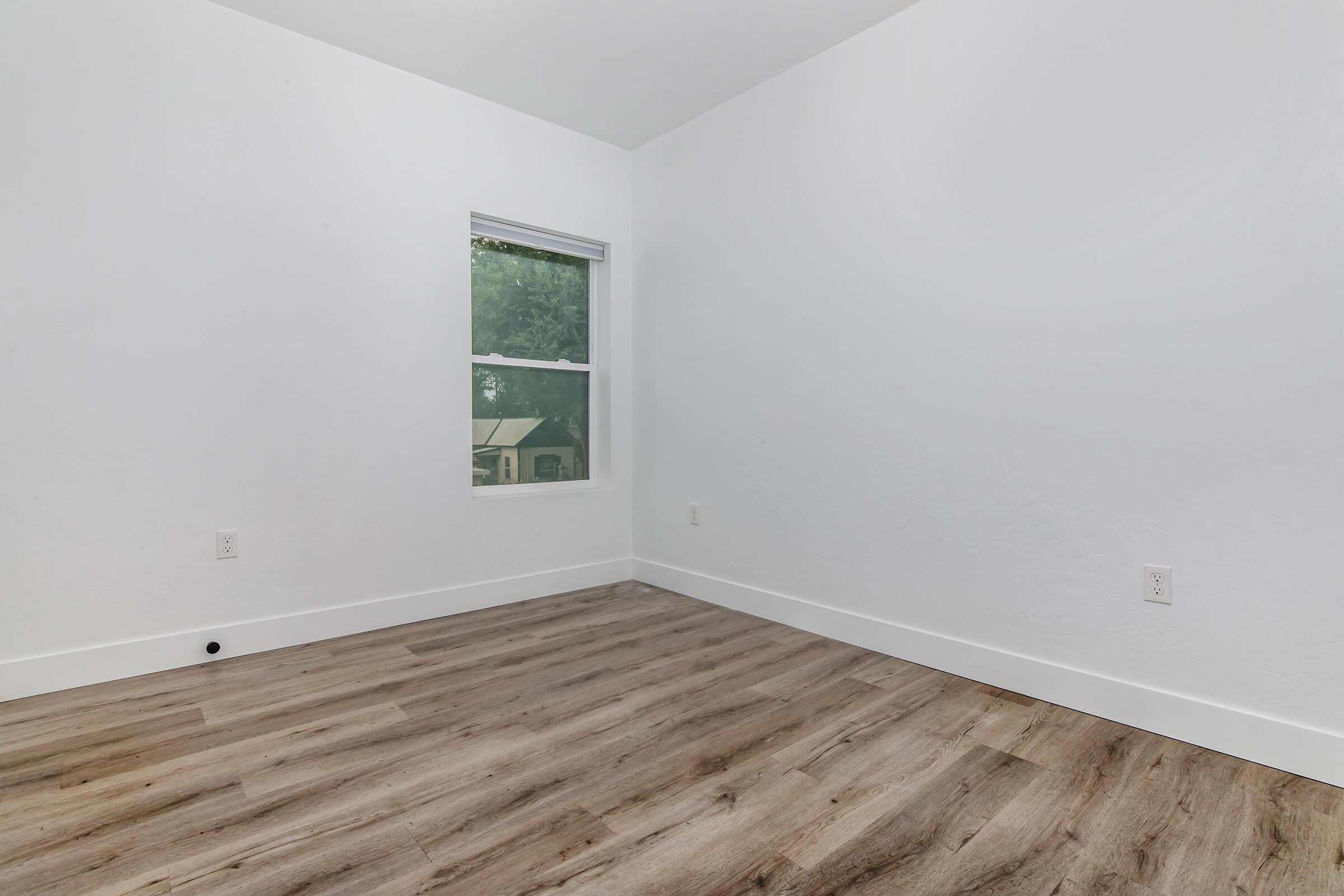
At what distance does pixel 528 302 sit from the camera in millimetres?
3863

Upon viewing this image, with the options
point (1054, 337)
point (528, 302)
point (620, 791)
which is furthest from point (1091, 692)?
point (528, 302)

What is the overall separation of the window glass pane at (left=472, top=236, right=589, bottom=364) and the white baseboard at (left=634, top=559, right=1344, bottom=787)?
6.03 ft

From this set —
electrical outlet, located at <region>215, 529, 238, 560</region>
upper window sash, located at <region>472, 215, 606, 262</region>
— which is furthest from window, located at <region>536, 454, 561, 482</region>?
electrical outlet, located at <region>215, 529, 238, 560</region>

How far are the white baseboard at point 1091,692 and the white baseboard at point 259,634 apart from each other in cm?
126

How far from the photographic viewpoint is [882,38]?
2.85 metres

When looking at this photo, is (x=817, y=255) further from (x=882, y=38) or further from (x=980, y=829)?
(x=980, y=829)

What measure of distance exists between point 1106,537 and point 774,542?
1.46 m

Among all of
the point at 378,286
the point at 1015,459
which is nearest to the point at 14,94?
the point at 378,286

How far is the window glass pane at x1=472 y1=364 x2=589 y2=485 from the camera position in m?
3.68

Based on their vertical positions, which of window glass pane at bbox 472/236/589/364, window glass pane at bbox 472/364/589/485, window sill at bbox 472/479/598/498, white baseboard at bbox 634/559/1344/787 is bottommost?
white baseboard at bbox 634/559/1344/787

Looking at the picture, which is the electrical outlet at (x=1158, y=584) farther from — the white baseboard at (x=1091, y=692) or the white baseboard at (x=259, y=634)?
the white baseboard at (x=259, y=634)

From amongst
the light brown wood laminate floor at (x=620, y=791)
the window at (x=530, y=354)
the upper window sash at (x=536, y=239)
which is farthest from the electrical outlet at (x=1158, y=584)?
the upper window sash at (x=536, y=239)

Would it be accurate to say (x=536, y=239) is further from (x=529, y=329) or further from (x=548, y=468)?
(x=548, y=468)

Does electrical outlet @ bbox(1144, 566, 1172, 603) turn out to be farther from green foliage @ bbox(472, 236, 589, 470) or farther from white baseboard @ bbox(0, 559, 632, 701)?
green foliage @ bbox(472, 236, 589, 470)
